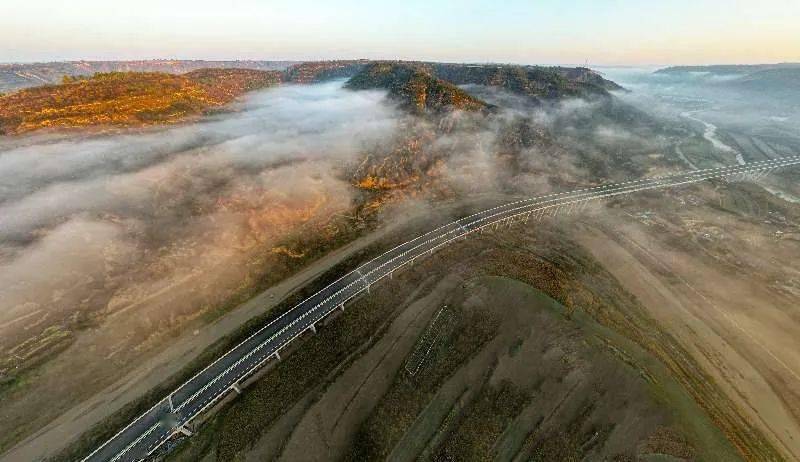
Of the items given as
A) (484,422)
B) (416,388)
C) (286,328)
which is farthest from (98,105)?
(484,422)

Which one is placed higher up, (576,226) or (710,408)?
(576,226)

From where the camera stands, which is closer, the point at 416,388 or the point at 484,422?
the point at 484,422

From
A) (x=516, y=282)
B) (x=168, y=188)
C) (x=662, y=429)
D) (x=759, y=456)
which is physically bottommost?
(x=759, y=456)

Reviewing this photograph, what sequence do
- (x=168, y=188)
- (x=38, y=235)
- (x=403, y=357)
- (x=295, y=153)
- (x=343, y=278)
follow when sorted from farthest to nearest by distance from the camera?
1. (x=295, y=153)
2. (x=168, y=188)
3. (x=38, y=235)
4. (x=343, y=278)
5. (x=403, y=357)

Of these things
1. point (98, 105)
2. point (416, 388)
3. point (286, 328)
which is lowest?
point (416, 388)

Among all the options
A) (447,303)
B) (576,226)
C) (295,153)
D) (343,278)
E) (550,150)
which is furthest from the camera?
(550,150)

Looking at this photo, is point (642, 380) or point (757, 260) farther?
point (757, 260)

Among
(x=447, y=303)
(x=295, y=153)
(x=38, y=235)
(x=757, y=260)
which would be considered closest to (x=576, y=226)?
(x=757, y=260)

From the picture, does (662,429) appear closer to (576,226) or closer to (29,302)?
(576,226)

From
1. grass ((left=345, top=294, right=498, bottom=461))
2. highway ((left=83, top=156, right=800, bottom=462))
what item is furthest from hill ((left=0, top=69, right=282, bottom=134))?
grass ((left=345, top=294, right=498, bottom=461))

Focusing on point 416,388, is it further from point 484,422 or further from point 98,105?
point 98,105
